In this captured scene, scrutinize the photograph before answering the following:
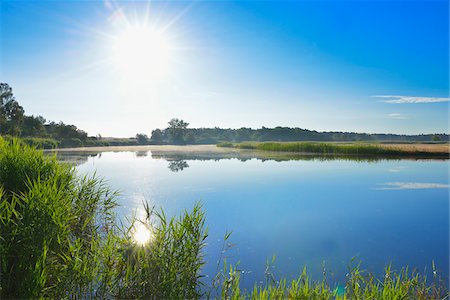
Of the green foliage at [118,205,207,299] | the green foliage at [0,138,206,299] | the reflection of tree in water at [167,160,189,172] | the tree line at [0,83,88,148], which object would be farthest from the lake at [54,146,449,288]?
the tree line at [0,83,88,148]

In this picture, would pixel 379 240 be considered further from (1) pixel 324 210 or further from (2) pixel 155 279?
(2) pixel 155 279

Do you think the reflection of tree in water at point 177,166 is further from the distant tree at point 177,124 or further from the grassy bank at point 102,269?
the distant tree at point 177,124

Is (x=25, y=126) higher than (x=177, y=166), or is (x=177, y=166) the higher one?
(x=25, y=126)

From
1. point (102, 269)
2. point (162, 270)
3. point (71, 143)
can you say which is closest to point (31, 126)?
point (71, 143)

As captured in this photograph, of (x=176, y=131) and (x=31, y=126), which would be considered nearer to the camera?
(x=31, y=126)

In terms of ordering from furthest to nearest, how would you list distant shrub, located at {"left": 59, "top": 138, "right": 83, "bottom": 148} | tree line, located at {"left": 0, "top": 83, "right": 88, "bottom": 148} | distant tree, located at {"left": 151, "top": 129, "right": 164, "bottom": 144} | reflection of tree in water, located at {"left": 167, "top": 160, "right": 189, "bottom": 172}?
1. distant tree, located at {"left": 151, "top": 129, "right": 164, "bottom": 144}
2. distant shrub, located at {"left": 59, "top": 138, "right": 83, "bottom": 148}
3. tree line, located at {"left": 0, "top": 83, "right": 88, "bottom": 148}
4. reflection of tree in water, located at {"left": 167, "top": 160, "right": 189, "bottom": 172}

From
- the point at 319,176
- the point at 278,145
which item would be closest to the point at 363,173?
the point at 319,176

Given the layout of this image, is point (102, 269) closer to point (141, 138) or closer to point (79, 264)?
point (79, 264)

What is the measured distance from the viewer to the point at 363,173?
53.9ft

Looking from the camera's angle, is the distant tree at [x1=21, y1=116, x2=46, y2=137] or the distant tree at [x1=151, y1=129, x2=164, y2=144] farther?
the distant tree at [x1=151, y1=129, x2=164, y2=144]

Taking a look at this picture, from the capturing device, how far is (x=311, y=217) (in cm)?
820

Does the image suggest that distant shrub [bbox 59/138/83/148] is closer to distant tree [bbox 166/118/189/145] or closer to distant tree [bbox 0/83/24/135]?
distant tree [bbox 0/83/24/135]

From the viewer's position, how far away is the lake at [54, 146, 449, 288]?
17.6 feet

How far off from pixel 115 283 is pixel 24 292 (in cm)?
91
